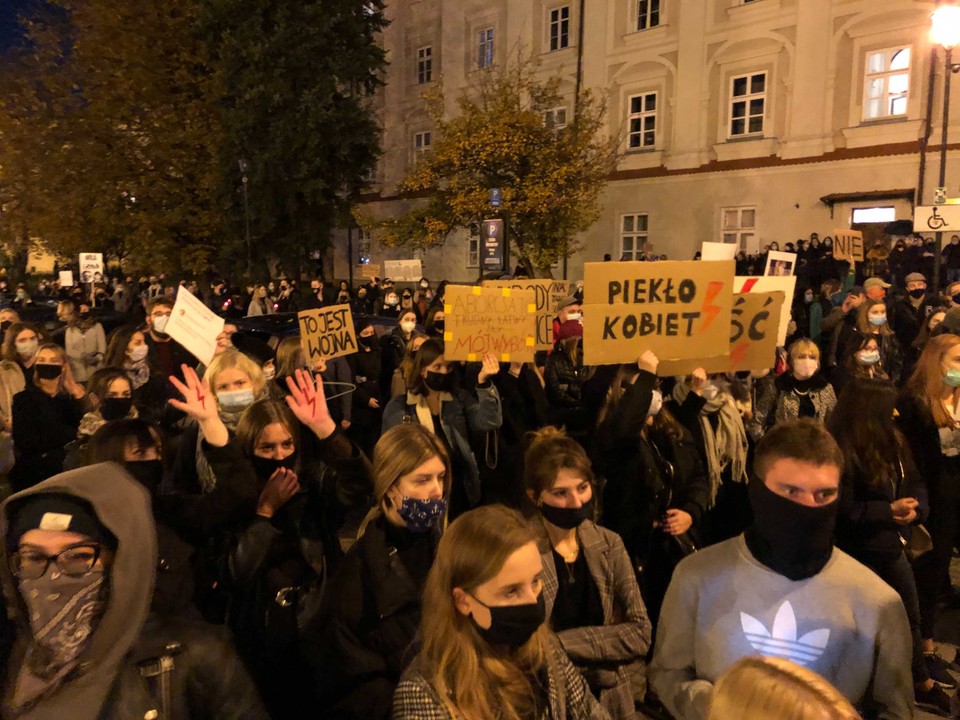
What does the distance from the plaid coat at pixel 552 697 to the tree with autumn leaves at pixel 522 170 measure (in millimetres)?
19004

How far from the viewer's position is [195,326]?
4.72m

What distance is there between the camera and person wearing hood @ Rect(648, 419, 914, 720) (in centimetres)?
212

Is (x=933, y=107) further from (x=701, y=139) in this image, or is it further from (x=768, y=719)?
(x=768, y=719)

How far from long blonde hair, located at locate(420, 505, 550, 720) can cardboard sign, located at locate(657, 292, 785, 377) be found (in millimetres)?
2573

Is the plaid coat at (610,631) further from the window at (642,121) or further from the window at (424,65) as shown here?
the window at (424,65)

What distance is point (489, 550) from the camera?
201cm

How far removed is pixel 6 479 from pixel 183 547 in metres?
2.38

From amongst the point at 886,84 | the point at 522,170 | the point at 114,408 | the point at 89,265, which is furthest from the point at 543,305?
the point at 886,84

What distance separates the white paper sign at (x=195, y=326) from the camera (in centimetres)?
463

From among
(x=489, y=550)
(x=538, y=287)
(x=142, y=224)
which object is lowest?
(x=489, y=550)

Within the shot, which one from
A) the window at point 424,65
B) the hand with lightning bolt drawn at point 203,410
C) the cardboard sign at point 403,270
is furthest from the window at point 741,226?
the hand with lightning bolt drawn at point 203,410

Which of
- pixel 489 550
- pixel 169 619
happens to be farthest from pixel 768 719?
pixel 169 619

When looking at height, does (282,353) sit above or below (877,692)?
above

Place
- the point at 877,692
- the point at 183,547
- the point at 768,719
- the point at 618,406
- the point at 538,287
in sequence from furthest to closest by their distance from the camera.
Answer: the point at 538,287 < the point at 618,406 < the point at 183,547 < the point at 877,692 < the point at 768,719
